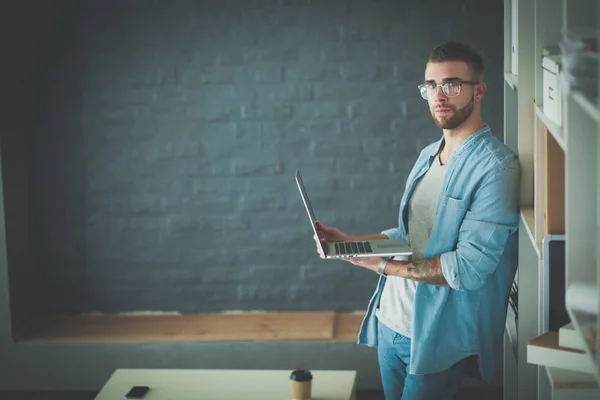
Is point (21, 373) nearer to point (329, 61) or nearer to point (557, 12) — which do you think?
point (329, 61)

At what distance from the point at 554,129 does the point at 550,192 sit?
23 cm

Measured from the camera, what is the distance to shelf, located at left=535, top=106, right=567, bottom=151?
2125mm

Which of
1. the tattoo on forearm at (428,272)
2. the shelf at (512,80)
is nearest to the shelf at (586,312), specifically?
the tattoo on forearm at (428,272)

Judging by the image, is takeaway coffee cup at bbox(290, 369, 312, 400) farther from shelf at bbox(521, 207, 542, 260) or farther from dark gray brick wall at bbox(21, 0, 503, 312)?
dark gray brick wall at bbox(21, 0, 503, 312)

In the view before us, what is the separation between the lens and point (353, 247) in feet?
10.3

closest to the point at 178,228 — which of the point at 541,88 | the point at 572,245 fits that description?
the point at 541,88

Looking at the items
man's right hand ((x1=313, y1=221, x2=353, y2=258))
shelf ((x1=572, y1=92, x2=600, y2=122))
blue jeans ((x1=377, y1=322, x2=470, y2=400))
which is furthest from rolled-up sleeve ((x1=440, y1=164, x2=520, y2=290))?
shelf ((x1=572, y1=92, x2=600, y2=122))

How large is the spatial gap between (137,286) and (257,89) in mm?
1238

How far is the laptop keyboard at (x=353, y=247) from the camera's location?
308 cm

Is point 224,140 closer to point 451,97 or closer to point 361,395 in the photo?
point 361,395

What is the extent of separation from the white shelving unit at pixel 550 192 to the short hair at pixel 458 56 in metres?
0.14

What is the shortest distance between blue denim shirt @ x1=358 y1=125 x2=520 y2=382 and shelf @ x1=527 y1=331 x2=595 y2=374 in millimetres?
631

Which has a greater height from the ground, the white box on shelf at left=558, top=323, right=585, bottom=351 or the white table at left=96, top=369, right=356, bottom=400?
the white box on shelf at left=558, top=323, right=585, bottom=351

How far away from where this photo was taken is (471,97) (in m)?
2.97
